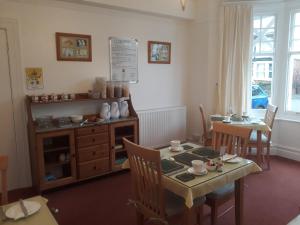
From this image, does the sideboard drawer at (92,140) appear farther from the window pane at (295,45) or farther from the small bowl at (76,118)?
the window pane at (295,45)

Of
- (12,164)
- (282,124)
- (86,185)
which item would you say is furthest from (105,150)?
(282,124)

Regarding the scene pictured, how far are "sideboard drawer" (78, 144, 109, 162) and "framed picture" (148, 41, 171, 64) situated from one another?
67.4 inches

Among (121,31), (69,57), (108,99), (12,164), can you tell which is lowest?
(12,164)

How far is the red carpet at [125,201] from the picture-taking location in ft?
8.45

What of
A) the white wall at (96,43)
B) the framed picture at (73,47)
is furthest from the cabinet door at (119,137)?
the framed picture at (73,47)

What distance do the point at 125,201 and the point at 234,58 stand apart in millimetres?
2860

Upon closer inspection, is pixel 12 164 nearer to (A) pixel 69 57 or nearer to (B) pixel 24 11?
(A) pixel 69 57

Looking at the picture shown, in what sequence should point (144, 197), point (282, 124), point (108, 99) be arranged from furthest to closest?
1. point (282, 124)
2. point (108, 99)
3. point (144, 197)

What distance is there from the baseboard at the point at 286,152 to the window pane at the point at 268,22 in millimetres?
1963

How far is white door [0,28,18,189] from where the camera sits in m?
3.02

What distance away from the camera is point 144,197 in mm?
2000

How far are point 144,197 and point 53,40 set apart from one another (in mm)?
2358

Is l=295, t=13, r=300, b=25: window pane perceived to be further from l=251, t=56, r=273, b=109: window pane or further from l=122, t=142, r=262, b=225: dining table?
l=122, t=142, r=262, b=225: dining table

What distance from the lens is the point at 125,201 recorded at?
2938 millimetres
